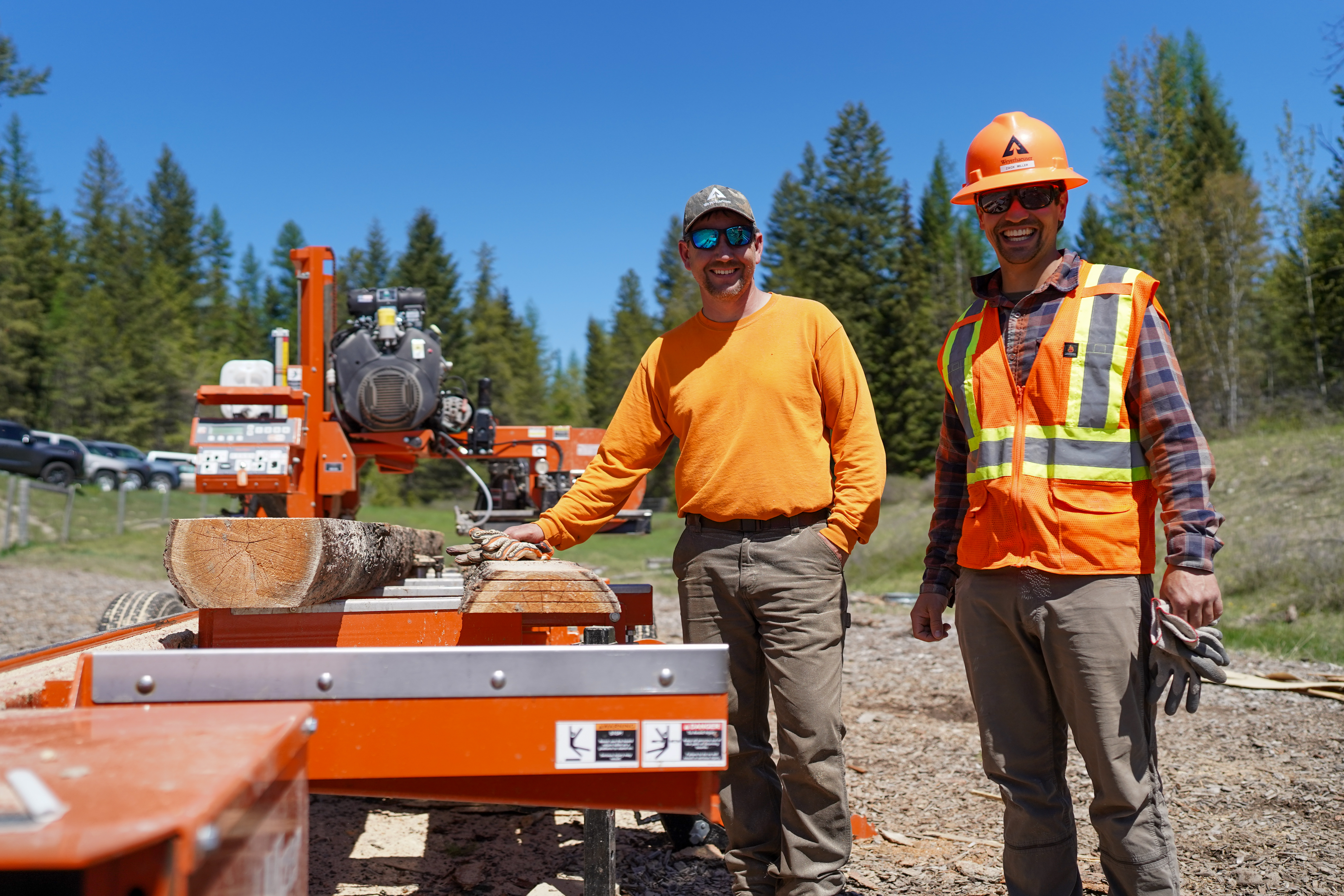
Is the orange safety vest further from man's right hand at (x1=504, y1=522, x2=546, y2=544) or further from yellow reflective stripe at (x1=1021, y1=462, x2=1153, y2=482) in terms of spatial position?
man's right hand at (x1=504, y1=522, x2=546, y2=544)

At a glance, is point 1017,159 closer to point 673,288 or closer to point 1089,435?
point 1089,435

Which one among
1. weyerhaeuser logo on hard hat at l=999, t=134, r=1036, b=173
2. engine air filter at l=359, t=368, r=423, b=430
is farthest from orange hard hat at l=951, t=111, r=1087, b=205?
engine air filter at l=359, t=368, r=423, b=430

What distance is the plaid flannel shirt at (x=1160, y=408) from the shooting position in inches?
107

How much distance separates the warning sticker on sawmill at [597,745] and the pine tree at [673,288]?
4893 cm

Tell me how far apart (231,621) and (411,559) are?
163 centimetres

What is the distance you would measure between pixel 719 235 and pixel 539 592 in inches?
52.8

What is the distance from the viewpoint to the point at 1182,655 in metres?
2.70

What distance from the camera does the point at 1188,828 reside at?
4.39 m

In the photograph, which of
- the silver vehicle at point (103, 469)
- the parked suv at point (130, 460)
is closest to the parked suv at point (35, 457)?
the silver vehicle at point (103, 469)

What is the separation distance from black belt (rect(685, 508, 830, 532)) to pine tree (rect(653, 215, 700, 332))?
4768 centimetres

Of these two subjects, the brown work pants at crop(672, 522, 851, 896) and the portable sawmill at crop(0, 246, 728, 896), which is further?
the brown work pants at crop(672, 522, 851, 896)

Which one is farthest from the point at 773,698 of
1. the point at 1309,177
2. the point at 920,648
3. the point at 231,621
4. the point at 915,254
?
the point at 915,254

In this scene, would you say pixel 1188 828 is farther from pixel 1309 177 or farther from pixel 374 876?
pixel 1309 177

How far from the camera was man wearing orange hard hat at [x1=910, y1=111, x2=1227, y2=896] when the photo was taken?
2.74m
